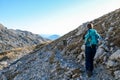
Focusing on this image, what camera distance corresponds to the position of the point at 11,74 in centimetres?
3734

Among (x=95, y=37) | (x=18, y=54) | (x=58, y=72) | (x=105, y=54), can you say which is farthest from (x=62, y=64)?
(x=18, y=54)

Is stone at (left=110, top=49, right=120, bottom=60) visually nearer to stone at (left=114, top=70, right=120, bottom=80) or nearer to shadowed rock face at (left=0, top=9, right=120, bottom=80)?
shadowed rock face at (left=0, top=9, right=120, bottom=80)

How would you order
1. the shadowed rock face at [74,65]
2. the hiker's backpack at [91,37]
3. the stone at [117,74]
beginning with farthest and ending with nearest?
the shadowed rock face at [74,65] → the hiker's backpack at [91,37] → the stone at [117,74]

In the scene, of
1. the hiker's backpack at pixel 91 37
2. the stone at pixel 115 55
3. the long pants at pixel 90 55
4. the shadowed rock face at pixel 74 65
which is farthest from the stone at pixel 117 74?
the hiker's backpack at pixel 91 37

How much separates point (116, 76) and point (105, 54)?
14.4 ft

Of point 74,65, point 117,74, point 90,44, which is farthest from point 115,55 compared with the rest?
point 74,65

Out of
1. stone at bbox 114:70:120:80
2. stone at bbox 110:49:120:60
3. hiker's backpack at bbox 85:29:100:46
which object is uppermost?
hiker's backpack at bbox 85:29:100:46

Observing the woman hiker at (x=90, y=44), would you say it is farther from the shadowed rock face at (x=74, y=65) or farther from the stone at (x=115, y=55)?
the stone at (x=115, y=55)

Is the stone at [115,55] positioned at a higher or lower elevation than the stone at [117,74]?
higher

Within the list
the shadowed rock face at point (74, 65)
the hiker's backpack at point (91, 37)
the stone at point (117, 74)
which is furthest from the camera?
the shadowed rock face at point (74, 65)

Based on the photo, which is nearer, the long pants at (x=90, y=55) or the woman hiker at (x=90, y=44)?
the woman hiker at (x=90, y=44)

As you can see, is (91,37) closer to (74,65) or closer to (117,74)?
(117,74)

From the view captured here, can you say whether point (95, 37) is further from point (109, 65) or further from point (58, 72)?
point (58, 72)

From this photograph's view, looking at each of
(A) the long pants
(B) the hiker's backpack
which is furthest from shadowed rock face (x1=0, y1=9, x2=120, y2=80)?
(B) the hiker's backpack
